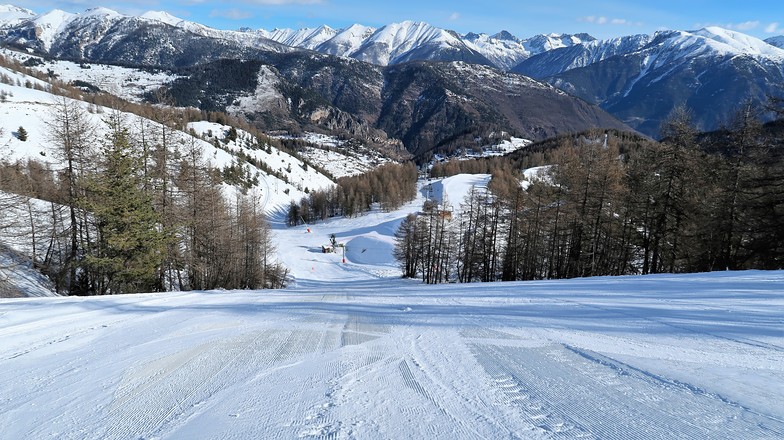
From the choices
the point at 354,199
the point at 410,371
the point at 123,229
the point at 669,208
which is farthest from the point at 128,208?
the point at 354,199

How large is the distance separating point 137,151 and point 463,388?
23247 millimetres

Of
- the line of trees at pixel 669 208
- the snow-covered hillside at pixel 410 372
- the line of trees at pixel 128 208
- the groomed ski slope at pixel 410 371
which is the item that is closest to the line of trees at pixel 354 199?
the line of trees at pixel 669 208

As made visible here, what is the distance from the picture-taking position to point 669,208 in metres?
23.5

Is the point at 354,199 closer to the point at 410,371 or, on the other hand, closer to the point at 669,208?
the point at 669,208

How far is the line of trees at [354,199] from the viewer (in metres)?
114

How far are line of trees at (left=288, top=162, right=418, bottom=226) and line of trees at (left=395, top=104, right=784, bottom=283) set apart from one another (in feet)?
263

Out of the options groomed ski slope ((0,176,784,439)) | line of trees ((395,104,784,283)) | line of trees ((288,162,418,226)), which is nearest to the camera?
groomed ski slope ((0,176,784,439))

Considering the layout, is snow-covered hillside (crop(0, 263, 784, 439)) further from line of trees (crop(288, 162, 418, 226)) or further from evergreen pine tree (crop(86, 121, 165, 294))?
line of trees (crop(288, 162, 418, 226))

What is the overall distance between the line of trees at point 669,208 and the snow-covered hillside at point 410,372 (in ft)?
61.4

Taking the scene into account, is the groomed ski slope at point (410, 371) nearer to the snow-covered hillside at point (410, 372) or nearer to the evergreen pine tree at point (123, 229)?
the snow-covered hillside at point (410, 372)

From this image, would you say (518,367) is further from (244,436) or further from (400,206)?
(400,206)

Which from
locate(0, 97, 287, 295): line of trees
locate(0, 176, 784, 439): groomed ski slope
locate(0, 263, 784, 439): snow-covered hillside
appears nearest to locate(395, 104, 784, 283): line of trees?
locate(0, 176, 784, 439): groomed ski slope

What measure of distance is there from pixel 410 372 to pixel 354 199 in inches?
4314

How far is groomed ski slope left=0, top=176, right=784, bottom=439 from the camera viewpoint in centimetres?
301
